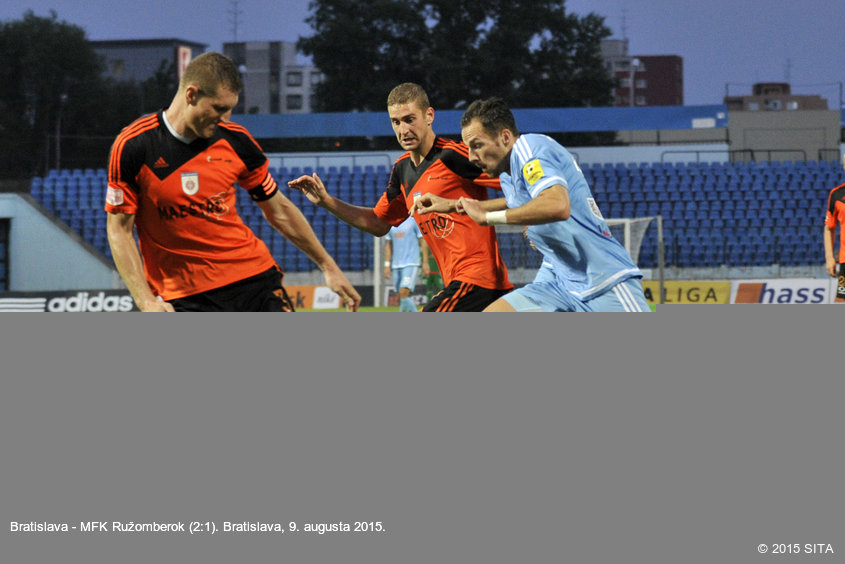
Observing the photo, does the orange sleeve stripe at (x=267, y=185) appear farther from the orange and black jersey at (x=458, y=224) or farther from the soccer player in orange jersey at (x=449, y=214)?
the orange and black jersey at (x=458, y=224)

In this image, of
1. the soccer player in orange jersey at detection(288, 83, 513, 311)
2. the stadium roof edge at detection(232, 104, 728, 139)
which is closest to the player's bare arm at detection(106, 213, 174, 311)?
the soccer player in orange jersey at detection(288, 83, 513, 311)

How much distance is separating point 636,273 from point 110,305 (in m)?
13.2

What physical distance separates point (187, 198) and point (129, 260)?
18.9 inches

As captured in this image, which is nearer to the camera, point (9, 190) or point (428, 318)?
point (428, 318)

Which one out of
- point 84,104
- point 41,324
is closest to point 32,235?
point 84,104

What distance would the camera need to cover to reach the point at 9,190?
23.3m

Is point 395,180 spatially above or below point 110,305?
above

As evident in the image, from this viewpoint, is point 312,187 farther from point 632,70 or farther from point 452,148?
point 632,70

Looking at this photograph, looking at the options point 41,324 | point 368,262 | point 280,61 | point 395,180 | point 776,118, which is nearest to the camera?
point 41,324

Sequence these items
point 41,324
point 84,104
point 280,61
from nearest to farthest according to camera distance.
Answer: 1. point 41,324
2. point 84,104
3. point 280,61

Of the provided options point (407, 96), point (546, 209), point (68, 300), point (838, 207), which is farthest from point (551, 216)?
point (68, 300)

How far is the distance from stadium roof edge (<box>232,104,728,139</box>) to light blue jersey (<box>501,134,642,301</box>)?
72.3ft

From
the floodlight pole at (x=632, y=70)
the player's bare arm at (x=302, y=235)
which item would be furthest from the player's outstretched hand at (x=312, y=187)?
the floodlight pole at (x=632, y=70)

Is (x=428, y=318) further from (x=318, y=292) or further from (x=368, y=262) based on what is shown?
(x=368, y=262)
